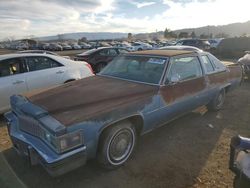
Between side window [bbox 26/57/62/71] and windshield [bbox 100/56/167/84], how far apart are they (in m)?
2.04

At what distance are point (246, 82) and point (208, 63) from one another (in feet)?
16.8

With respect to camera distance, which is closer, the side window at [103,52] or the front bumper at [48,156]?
the front bumper at [48,156]

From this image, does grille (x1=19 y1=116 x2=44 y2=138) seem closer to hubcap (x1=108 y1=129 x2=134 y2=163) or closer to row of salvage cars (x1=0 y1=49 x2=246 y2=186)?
row of salvage cars (x1=0 y1=49 x2=246 y2=186)

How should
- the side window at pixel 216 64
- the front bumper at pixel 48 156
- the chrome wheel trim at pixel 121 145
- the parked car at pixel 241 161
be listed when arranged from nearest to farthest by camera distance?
the parked car at pixel 241 161
the front bumper at pixel 48 156
the chrome wheel trim at pixel 121 145
the side window at pixel 216 64

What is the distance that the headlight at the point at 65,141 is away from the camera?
2.65m

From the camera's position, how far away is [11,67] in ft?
17.9

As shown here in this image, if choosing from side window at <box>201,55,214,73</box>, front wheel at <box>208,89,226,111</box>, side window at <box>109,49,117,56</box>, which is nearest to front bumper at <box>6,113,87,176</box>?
side window at <box>201,55,214,73</box>

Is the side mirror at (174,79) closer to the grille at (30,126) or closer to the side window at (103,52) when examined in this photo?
the grille at (30,126)

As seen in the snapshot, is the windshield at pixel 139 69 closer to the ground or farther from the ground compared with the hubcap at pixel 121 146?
farther from the ground

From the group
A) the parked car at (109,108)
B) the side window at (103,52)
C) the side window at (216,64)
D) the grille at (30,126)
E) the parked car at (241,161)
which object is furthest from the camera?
the side window at (103,52)

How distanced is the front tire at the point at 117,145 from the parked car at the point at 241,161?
1540mm

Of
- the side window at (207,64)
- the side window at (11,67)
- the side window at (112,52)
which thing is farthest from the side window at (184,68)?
the side window at (112,52)

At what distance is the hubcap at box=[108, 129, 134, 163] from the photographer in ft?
10.9

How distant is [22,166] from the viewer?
11.6 feet
